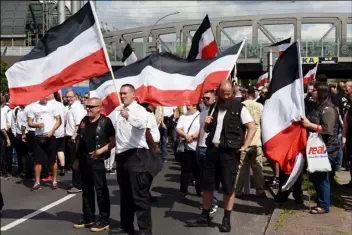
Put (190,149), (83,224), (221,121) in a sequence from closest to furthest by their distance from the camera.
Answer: (221,121) → (83,224) → (190,149)

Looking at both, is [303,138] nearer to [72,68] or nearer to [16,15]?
[72,68]

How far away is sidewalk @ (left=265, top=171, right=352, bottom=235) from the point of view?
21.4 feet

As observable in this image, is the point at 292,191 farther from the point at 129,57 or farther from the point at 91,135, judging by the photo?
the point at 129,57

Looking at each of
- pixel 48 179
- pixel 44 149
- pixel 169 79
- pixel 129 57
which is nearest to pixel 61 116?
pixel 44 149

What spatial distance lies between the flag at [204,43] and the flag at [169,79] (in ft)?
4.04

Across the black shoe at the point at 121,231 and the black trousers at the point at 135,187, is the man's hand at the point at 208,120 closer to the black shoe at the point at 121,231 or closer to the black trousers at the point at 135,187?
the black trousers at the point at 135,187

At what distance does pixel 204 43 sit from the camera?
9367 millimetres

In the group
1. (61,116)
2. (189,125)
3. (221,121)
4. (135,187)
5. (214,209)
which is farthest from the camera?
(61,116)

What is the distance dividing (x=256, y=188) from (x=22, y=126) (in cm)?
497

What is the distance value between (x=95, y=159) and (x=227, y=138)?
66.3 inches

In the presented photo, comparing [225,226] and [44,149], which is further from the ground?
[44,149]

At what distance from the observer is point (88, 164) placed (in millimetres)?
6762

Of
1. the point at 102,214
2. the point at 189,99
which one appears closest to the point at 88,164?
the point at 102,214

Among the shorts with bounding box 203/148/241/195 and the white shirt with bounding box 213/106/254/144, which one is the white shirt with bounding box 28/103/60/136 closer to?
the shorts with bounding box 203/148/241/195
